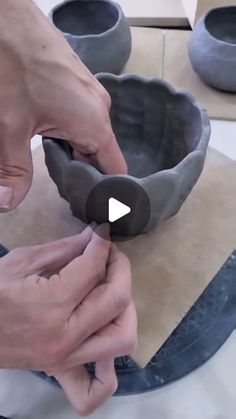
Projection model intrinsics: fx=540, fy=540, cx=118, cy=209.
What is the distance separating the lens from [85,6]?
0.88 meters

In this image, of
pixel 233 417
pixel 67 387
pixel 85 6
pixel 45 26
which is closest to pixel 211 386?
pixel 233 417

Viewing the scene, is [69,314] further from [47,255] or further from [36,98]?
[36,98]

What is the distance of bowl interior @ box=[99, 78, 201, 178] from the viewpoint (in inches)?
26.0

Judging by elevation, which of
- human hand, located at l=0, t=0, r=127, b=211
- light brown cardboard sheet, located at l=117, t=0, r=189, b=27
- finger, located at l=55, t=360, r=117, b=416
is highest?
human hand, located at l=0, t=0, r=127, b=211

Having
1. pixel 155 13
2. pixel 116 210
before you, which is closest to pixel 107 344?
pixel 116 210

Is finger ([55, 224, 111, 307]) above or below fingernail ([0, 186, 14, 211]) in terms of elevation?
below

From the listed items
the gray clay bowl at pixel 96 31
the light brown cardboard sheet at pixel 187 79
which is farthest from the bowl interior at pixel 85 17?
the light brown cardboard sheet at pixel 187 79

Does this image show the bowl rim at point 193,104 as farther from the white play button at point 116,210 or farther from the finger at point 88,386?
the finger at point 88,386

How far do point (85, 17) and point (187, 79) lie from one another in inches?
7.8

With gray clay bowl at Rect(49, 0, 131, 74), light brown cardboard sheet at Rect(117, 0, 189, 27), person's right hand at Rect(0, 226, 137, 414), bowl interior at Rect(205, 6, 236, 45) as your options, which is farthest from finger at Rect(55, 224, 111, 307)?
light brown cardboard sheet at Rect(117, 0, 189, 27)

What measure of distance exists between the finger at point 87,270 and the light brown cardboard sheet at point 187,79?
13.8 inches

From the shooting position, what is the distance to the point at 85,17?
0.89 metres

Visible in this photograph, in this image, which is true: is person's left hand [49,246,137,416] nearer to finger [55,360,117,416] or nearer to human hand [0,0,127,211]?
finger [55,360,117,416]

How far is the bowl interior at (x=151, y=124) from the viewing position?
66 cm
